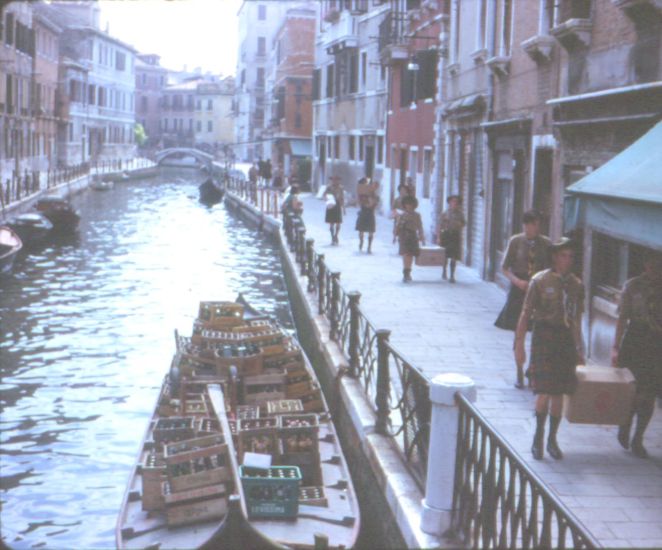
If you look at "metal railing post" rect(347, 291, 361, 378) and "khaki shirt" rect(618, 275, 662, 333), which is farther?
"metal railing post" rect(347, 291, 361, 378)

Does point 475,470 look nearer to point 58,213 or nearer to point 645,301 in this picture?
point 645,301

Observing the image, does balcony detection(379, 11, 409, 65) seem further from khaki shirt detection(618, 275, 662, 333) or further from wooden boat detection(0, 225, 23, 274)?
khaki shirt detection(618, 275, 662, 333)

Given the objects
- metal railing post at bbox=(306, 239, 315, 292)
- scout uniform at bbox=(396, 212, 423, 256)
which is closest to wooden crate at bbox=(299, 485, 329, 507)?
metal railing post at bbox=(306, 239, 315, 292)

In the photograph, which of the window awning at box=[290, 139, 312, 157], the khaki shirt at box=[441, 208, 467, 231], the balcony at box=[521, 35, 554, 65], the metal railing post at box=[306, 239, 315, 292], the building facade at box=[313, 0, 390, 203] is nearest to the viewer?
the balcony at box=[521, 35, 554, 65]

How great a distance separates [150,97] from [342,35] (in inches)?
3583

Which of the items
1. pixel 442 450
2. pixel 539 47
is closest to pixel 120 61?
pixel 539 47

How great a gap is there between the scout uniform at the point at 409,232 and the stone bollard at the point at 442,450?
11.8m

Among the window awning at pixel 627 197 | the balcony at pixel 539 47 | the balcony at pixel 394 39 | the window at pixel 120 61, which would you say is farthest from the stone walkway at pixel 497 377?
the window at pixel 120 61

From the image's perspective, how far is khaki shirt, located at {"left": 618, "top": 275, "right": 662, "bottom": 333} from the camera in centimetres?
723

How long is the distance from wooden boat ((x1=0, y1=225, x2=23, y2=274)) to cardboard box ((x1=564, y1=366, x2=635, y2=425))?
1879cm

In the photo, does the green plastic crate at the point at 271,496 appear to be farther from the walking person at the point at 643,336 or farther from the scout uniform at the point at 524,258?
the scout uniform at the point at 524,258

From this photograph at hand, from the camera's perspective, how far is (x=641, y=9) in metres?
9.88

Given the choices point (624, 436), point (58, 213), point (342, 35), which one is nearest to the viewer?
point (624, 436)

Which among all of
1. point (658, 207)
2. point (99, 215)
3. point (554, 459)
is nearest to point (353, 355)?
point (554, 459)
